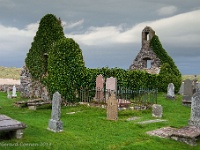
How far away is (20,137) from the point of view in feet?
39.9

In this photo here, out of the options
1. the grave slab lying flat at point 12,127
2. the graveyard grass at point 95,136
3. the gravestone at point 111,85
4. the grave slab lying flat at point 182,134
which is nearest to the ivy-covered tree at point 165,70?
the gravestone at point 111,85

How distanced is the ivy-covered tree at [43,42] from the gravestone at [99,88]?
6179 mm

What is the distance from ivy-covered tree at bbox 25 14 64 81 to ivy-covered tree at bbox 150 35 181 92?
12442mm

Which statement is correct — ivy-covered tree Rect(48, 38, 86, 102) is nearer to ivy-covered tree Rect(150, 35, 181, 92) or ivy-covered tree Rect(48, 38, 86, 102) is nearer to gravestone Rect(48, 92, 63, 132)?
gravestone Rect(48, 92, 63, 132)

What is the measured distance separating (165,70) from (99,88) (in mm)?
12518

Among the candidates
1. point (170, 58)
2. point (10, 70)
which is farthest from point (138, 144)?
point (10, 70)

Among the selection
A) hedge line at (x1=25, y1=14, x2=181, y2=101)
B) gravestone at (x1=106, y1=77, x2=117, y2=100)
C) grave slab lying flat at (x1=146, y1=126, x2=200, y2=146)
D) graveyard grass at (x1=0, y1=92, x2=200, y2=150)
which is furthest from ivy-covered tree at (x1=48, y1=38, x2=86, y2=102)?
grave slab lying flat at (x1=146, y1=126, x2=200, y2=146)

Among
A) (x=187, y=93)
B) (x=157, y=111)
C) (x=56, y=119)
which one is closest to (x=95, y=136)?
(x=56, y=119)

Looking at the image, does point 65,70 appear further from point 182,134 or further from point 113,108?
point 182,134

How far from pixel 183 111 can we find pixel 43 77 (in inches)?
502

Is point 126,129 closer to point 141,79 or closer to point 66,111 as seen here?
point 66,111

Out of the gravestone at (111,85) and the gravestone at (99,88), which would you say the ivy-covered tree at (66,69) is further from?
the gravestone at (111,85)

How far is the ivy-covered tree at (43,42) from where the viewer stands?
93.5 feet

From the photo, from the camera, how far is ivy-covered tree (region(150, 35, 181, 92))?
33.8m
